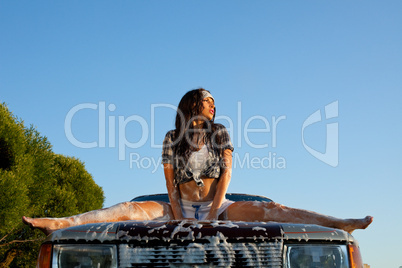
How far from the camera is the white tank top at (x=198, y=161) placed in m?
3.86

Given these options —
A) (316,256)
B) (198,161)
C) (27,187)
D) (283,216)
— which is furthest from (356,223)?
(27,187)

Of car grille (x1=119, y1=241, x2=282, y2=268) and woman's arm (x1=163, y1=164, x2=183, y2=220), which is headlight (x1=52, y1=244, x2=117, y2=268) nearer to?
car grille (x1=119, y1=241, x2=282, y2=268)

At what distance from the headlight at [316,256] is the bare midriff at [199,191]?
1573 millimetres

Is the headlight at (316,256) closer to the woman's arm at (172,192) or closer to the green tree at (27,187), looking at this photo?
the woman's arm at (172,192)

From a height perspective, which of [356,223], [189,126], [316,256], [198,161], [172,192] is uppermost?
[189,126]

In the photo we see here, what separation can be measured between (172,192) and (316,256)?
1.76m

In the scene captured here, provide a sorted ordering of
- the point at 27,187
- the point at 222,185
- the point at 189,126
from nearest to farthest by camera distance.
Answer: the point at 222,185 < the point at 189,126 < the point at 27,187

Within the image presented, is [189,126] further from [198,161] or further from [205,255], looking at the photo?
[205,255]

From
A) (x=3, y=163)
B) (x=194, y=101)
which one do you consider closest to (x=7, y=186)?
(x=3, y=163)

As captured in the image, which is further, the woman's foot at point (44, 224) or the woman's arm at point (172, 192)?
the woman's arm at point (172, 192)

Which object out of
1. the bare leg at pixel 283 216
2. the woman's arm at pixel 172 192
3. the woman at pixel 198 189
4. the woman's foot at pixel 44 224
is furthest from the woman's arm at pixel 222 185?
the woman's foot at pixel 44 224

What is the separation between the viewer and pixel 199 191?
3.77 metres

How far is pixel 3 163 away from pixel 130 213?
1430 centimetres

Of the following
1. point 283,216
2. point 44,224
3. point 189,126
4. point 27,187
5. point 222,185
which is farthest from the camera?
point 27,187
